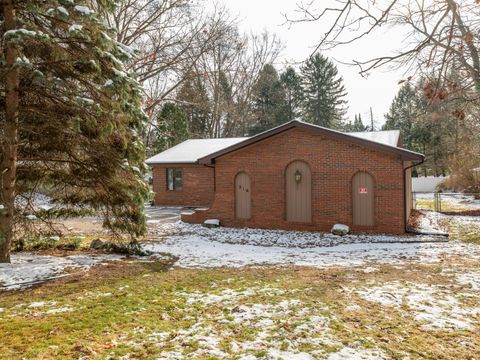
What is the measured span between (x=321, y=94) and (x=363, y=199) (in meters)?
36.3

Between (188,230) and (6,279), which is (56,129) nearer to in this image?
(6,279)

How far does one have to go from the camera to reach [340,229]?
12812mm

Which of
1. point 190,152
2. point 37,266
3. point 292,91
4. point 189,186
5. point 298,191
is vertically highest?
point 292,91

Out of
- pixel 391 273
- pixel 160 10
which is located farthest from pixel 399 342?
pixel 160 10

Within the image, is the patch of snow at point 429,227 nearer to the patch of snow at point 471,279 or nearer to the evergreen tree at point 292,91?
the patch of snow at point 471,279

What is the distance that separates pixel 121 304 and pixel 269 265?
4.02 metres

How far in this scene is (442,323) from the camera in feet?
15.9

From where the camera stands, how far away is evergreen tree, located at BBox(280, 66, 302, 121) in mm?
45906

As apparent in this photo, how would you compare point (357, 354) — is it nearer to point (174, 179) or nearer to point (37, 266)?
point (37, 266)

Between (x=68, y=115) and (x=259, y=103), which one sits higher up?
(x=259, y=103)

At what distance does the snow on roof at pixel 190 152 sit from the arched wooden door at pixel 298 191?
8.61 m

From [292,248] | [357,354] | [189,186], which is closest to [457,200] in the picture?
[189,186]

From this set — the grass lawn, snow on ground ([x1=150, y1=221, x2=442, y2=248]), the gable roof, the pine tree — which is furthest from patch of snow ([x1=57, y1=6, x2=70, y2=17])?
the gable roof

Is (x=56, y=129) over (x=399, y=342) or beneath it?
over
